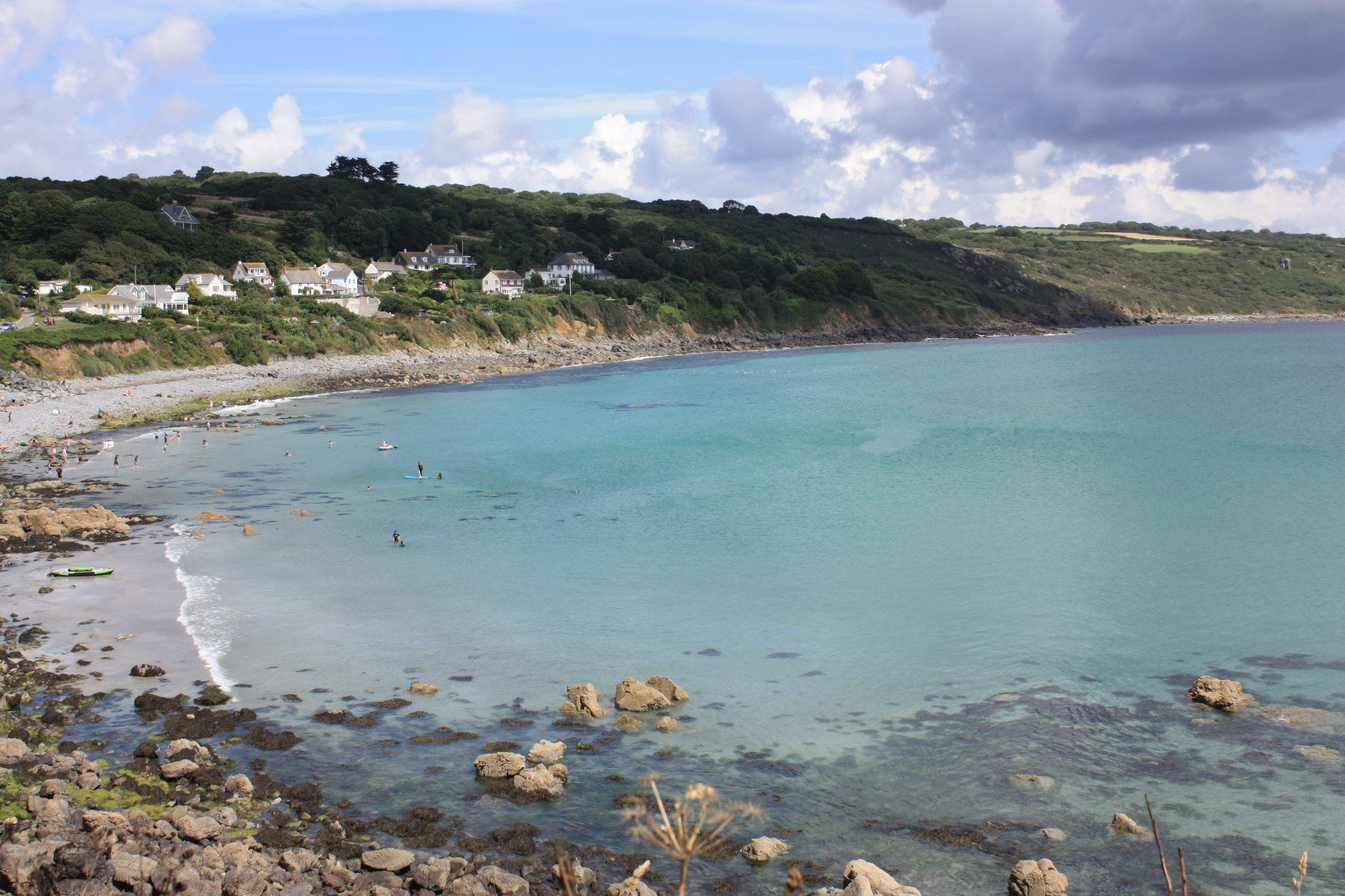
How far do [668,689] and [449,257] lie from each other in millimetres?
107245

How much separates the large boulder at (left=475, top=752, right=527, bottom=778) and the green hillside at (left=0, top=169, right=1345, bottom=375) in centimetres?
5711

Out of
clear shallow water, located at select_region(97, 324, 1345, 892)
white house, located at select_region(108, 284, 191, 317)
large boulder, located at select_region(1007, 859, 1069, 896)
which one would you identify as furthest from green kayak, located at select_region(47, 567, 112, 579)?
white house, located at select_region(108, 284, 191, 317)

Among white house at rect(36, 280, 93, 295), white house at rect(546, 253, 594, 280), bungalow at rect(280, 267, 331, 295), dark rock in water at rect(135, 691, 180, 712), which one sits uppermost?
white house at rect(546, 253, 594, 280)

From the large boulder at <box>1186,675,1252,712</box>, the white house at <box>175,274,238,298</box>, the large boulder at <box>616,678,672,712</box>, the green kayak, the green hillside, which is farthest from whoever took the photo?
the white house at <box>175,274,238,298</box>

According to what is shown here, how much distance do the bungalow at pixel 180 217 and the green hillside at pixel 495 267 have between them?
9.12ft

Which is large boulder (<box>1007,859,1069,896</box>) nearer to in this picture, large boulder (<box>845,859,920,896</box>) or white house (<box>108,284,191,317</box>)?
large boulder (<box>845,859,920,896</box>)

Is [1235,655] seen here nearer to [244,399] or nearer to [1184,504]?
[1184,504]

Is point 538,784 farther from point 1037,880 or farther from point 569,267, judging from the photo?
point 569,267

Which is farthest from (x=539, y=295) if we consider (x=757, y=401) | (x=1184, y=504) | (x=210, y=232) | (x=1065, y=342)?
(x=1184, y=504)

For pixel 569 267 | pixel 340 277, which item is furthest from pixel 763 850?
pixel 569 267

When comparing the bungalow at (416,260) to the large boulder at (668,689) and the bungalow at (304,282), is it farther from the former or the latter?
the large boulder at (668,689)

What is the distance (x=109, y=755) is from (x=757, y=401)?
55.7 meters

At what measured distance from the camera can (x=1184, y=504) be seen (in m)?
34.7

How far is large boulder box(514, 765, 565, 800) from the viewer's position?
1449 cm
